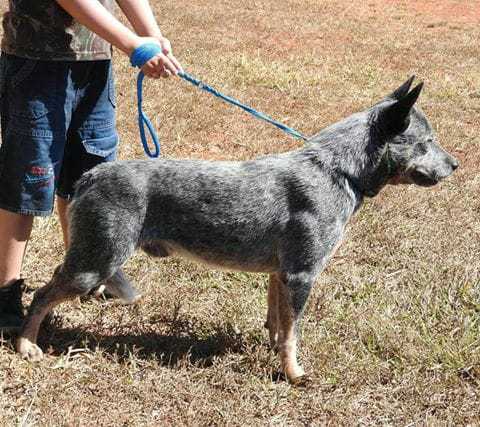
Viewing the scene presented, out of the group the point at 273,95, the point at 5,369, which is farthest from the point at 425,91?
the point at 5,369

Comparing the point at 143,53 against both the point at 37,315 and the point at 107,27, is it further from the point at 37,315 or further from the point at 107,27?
the point at 37,315

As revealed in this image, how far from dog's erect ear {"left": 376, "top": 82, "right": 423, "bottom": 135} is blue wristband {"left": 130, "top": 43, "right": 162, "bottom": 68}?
1.27 meters

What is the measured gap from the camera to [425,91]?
420 inches

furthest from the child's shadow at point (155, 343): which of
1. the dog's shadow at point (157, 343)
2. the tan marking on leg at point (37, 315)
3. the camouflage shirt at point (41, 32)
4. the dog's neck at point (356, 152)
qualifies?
the camouflage shirt at point (41, 32)

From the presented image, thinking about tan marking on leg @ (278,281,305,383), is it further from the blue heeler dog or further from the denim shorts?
the denim shorts

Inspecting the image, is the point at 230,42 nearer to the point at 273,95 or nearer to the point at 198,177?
the point at 273,95

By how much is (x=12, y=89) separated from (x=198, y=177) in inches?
42.9

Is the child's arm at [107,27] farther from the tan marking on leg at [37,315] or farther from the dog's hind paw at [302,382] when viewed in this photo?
the dog's hind paw at [302,382]

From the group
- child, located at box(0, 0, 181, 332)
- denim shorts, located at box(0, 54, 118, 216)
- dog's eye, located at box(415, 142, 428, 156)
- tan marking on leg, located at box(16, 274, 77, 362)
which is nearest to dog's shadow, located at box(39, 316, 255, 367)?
tan marking on leg, located at box(16, 274, 77, 362)

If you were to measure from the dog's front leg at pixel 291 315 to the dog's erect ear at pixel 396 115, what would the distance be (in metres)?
0.93

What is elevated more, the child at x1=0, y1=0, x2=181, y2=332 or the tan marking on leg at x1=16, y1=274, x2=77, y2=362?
the child at x1=0, y1=0, x2=181, y2=332

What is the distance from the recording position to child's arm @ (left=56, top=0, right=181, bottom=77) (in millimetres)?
3158

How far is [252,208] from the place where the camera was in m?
3.62

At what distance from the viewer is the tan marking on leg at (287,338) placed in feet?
12.1
